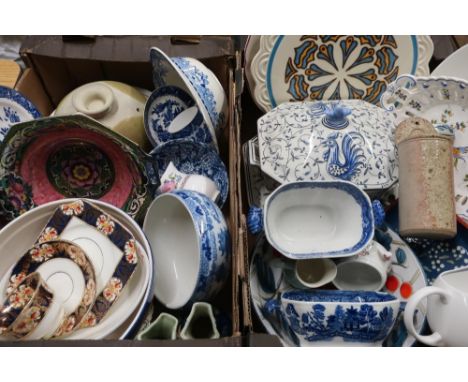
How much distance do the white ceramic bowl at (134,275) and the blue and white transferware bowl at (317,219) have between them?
22cm

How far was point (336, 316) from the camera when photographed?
750mm

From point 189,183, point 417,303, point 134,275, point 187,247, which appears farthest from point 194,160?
point 417,303

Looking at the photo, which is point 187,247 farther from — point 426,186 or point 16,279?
point 426,186

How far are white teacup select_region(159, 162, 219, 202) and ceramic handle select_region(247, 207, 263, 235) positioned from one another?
0.11 m

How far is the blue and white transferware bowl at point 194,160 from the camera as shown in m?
0.96

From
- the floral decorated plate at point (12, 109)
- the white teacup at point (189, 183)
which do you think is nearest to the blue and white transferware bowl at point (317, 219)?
the white teacup at point (189, 183)

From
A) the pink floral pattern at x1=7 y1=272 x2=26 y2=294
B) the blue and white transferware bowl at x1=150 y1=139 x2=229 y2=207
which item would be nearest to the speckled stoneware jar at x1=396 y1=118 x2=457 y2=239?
the blue and white transferware bowl at x1=150 y1=139 x2=229 y2=207

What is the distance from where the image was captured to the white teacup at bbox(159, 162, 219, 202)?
91 cm

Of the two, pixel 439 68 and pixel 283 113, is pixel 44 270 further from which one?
pixel 439 68

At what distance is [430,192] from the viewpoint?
82 cm

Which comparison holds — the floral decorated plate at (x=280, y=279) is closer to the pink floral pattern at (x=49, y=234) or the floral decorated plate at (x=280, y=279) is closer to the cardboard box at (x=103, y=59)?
the cardboard box at (x=103, y=59)

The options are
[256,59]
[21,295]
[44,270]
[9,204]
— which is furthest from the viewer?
[256,59]

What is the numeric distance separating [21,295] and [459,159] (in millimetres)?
915

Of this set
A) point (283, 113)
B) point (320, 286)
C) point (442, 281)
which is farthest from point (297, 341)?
point (283, 113)
